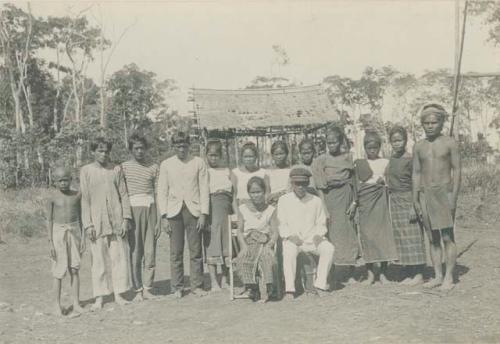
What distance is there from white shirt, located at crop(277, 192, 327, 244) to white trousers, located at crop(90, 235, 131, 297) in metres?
A: 1.57

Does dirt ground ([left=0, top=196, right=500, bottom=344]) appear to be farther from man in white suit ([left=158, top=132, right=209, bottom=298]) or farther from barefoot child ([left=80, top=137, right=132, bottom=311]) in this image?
man in white suit ([left=158, top=132, right=209, bottom=298])

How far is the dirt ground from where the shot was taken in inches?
154

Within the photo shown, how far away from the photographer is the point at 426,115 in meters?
5.18

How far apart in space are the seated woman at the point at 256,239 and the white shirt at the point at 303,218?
0.41ft

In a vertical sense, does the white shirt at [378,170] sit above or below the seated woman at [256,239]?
above

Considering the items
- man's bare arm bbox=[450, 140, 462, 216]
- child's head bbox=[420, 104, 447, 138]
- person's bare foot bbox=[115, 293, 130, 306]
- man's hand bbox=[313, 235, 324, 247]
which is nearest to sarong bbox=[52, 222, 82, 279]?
person's bare foot bbox=[115, 293, 130, 306]

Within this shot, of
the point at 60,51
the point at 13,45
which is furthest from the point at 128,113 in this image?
the point at 13,45

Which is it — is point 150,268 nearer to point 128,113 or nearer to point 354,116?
point 128,113

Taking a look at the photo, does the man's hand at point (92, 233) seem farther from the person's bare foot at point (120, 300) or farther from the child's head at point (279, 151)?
the child's head at point (279, 151)

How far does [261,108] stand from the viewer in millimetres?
16703

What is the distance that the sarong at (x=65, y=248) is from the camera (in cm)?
501

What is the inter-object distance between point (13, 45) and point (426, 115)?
82.9 feet

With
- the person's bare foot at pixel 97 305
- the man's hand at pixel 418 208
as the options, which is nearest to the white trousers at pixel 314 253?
the man's hand at pixel 418 208

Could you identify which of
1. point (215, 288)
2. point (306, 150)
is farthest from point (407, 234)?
point (215, 288)
